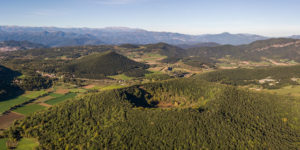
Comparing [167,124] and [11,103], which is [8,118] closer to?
[11,103]

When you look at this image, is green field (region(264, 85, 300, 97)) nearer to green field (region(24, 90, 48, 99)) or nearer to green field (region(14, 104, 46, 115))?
green field (region(14, 104, 46, 115))

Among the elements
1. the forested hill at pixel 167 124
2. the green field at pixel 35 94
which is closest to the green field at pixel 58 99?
the green field at pixel 35 94

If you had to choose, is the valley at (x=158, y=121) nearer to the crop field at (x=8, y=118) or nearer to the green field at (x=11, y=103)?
the crop field at (x=8, y=118)

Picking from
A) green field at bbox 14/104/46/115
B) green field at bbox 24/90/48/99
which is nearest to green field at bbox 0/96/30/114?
green field at bbox 24/90/48/99

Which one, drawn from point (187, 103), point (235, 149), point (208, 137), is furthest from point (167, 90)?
point (235, 149)

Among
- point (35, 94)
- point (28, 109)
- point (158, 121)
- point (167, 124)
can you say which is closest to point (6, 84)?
point (35, 94)

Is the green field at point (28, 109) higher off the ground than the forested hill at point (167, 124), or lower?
lower
